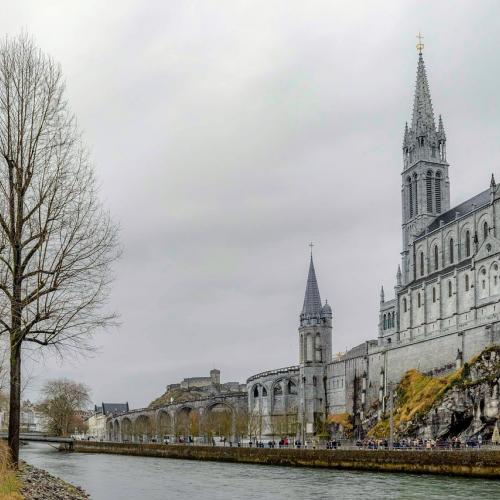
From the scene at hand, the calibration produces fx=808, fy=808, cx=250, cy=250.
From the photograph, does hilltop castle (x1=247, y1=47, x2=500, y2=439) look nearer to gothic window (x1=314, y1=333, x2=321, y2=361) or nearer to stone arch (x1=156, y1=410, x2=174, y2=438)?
gothic window (x1=314, y1=333, x2=321, y2=361)

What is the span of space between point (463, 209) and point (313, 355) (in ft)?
83.7

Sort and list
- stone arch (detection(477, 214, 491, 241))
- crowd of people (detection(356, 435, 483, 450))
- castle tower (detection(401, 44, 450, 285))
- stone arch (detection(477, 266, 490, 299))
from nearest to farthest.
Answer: crowd of people (detection(356, 435, 483, 450)) < stone arch (detection(477, 266, 490, 299)) < stone arch (detection(477, 214, 491, 241)) < castle tower (detection(401, 44, 450, 285))

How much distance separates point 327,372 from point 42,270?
7532 centimetres

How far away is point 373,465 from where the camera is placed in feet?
151

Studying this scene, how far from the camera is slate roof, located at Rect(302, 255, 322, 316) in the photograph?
99000 mm

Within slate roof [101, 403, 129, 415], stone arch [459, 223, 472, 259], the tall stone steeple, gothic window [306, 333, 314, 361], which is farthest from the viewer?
slate roof [101, 403, 129, 415]

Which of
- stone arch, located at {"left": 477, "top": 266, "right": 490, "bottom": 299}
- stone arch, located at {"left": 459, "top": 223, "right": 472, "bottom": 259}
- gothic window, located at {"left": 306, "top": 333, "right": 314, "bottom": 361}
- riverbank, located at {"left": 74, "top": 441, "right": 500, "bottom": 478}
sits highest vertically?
stone arch, located at {"left": 459, "top": 223, "right": 472, "bottom": 259}

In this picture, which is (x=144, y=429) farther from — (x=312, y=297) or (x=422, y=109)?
(x=422, y=109)

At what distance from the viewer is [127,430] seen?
129 metres

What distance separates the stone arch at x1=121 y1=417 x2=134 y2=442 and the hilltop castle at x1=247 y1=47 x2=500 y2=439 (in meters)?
31.3

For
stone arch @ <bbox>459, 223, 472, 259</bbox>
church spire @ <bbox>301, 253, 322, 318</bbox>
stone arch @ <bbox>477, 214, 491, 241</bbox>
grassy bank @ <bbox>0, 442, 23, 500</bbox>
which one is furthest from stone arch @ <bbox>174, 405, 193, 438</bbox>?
grassy bank @ <bbox>0, 442, 23, 500</bbox>

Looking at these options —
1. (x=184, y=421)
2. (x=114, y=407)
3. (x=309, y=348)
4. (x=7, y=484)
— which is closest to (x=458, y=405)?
(x=309, y=348)

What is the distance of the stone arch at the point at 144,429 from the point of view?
11859cm

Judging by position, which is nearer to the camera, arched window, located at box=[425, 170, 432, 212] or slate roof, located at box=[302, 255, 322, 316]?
arched window, located at box=[425, 170, 432, 212]
